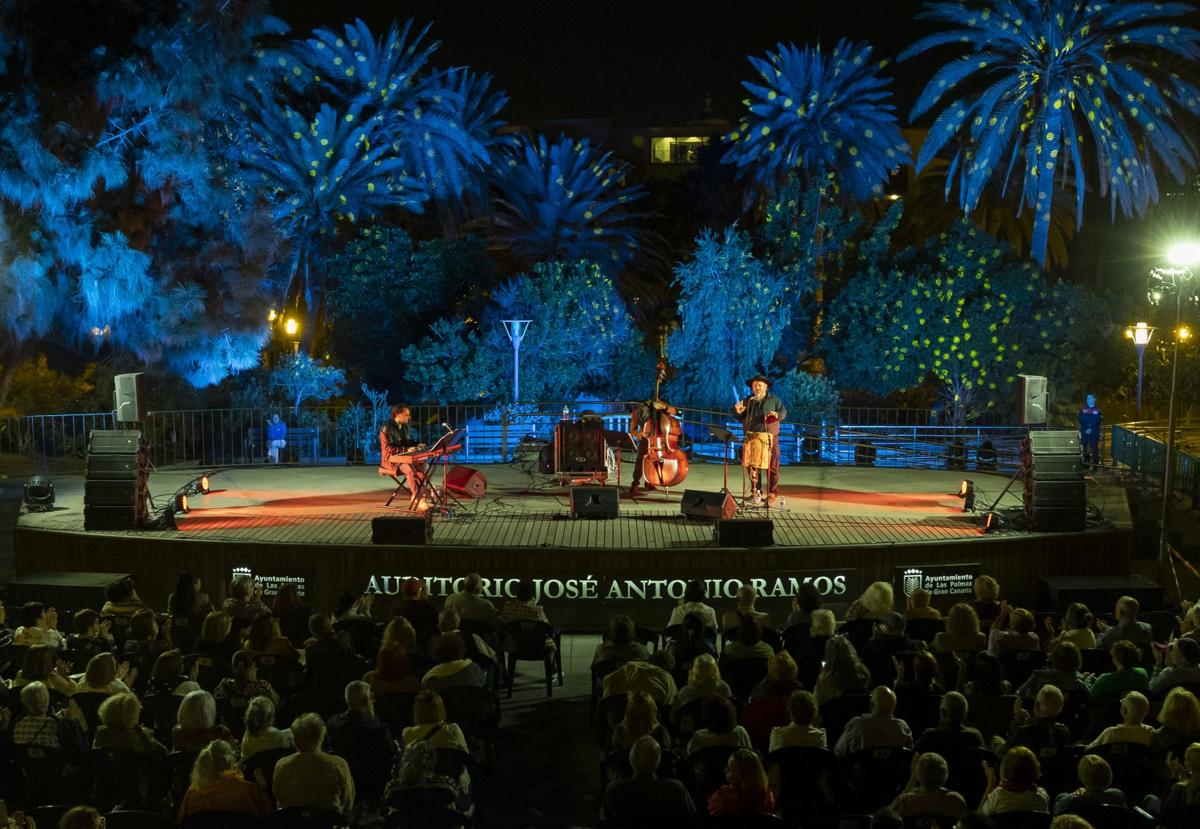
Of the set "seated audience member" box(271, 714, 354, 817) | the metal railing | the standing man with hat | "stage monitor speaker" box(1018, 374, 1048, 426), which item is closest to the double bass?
the standing man with hat

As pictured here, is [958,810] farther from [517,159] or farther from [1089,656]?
[517,159]

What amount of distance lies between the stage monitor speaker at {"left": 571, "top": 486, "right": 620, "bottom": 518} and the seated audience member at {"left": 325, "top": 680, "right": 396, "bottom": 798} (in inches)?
303

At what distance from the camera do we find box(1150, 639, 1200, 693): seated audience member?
7.86 meters

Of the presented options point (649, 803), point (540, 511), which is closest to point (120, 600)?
point (649, 803)

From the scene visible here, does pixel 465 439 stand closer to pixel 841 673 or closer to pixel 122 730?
pixel 841 673

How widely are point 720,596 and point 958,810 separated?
734cm

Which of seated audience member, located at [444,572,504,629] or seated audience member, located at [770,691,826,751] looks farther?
seated audience member, located at [444,572,504,629]

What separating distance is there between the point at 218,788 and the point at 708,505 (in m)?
9.13

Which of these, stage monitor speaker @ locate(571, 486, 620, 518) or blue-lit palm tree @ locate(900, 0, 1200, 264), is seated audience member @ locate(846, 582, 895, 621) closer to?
stage monitor speaker @ locate(571, 486, 620, 518)

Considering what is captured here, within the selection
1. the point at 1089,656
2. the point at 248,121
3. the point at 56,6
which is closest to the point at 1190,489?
the point at 1089,656

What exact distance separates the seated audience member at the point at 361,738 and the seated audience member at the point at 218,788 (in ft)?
3.41

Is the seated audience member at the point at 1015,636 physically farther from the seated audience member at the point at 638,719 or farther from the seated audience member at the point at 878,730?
the seated audience member at the point at 638,719

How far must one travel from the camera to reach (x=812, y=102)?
36625 millimetres

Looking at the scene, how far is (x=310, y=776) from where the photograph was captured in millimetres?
6281
